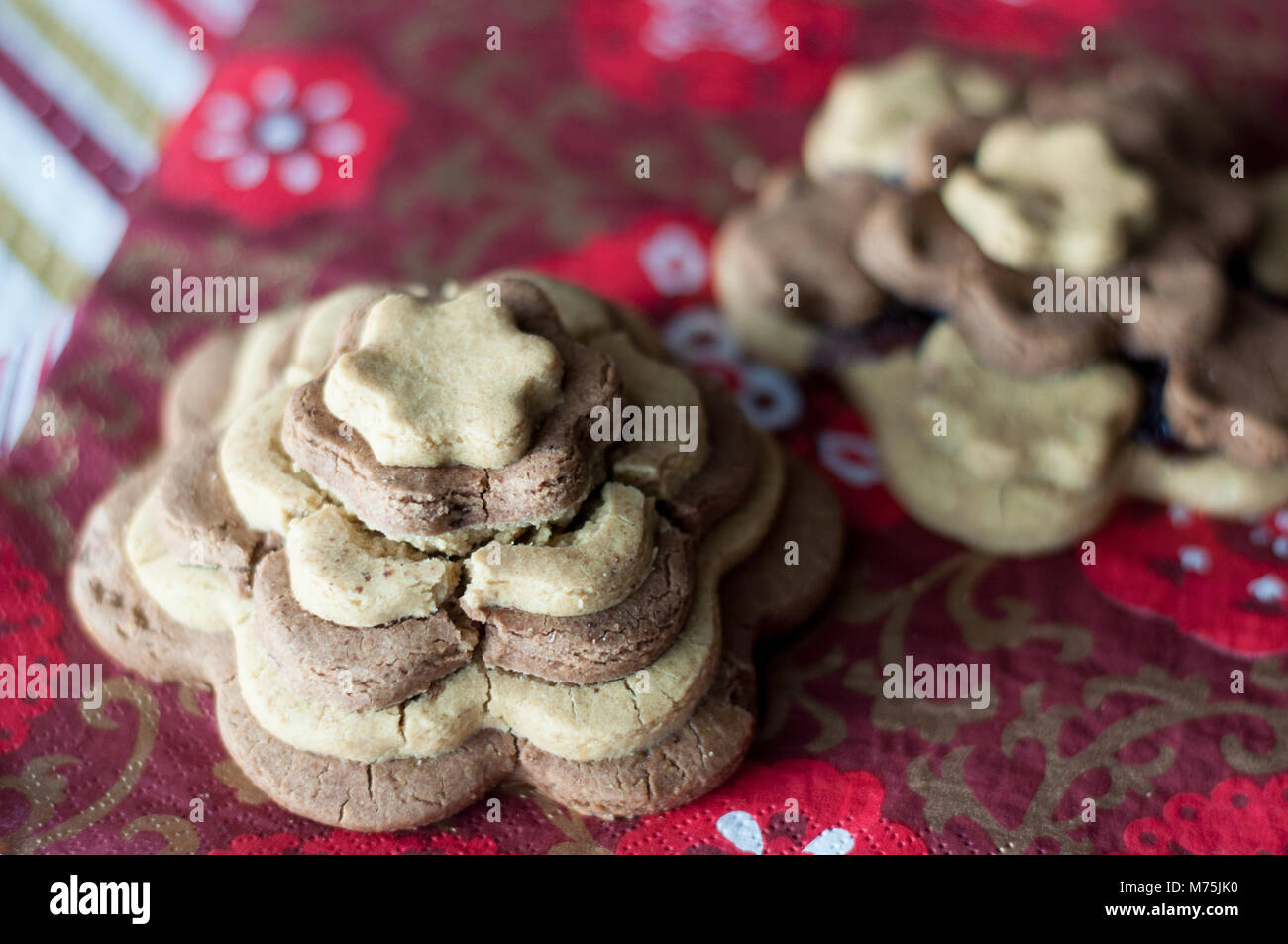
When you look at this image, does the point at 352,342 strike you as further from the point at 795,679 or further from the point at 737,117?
the point at 737,117

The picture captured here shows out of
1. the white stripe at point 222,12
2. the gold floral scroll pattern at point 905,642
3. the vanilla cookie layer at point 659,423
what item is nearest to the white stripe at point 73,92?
the white stripe at point 222,12

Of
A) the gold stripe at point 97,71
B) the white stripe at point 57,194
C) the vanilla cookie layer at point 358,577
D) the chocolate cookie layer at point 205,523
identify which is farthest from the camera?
the gold stripe at point 97,71

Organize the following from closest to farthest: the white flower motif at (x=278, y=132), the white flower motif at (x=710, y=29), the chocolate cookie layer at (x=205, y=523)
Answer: the chocolate cookie layer at (x=205, y=523)
the white flower motif at (x=278, y=132)
the white flower motif at (x=710, y=29)

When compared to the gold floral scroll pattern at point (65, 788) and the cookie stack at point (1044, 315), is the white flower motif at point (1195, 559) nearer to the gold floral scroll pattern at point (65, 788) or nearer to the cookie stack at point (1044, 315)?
the cookie stack at point (1044, 315)

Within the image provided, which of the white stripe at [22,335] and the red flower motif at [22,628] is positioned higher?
the white stripe at [22,335]

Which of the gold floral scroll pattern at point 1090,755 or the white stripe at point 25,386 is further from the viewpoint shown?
the white stripe at point 25,386

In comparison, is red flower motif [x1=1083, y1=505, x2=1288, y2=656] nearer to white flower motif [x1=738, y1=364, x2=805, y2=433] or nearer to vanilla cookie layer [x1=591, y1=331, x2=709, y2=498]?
white flower motif [x1=738, y1=364, x2=805, y2=433]

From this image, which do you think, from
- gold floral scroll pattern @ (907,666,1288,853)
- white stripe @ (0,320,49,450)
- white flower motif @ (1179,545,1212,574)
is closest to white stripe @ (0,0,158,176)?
white stripe @ (0,320,49,450)
